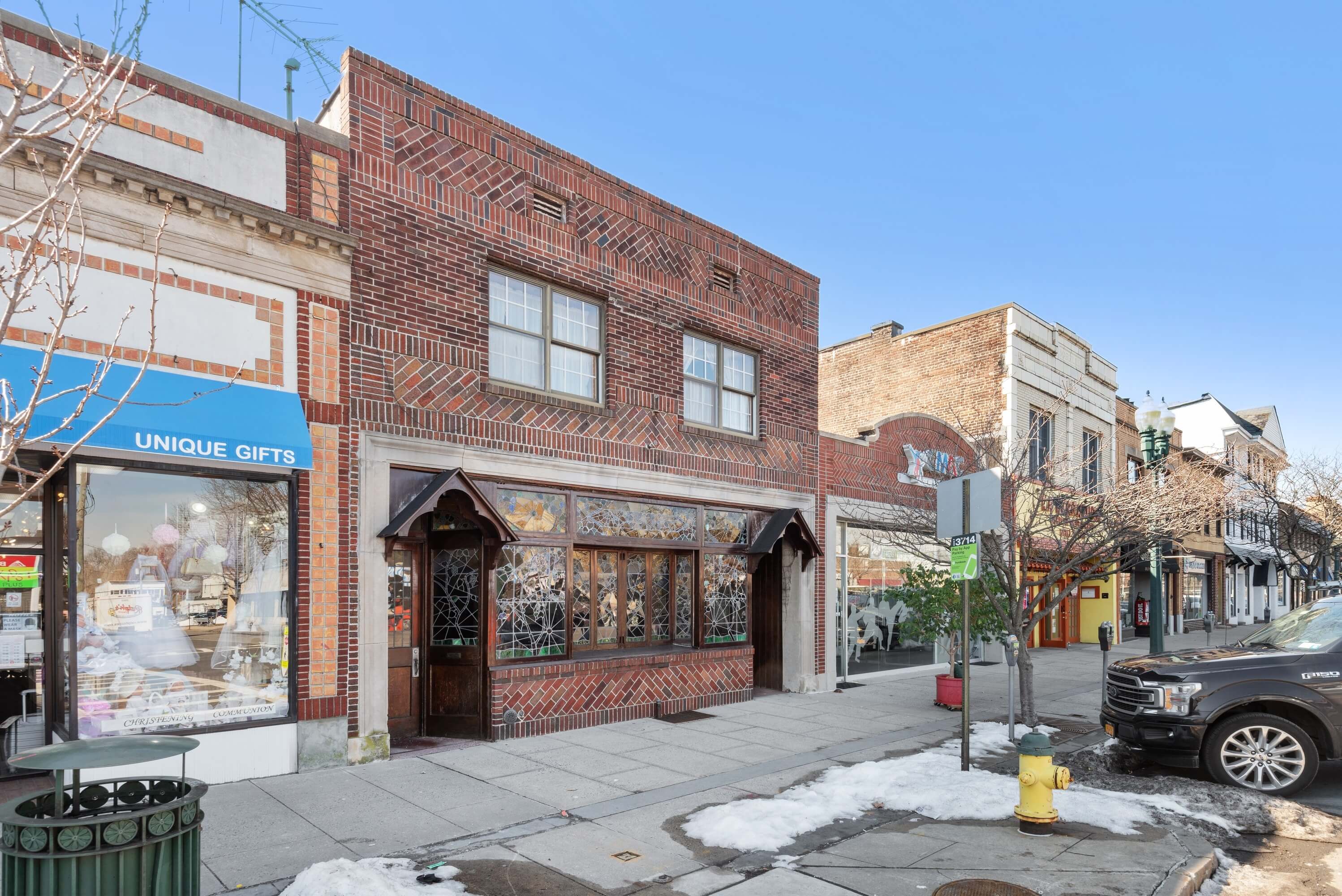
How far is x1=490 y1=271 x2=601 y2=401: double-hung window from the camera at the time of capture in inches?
404

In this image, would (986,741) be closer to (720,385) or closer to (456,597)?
(720,385)

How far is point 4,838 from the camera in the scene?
3.47m

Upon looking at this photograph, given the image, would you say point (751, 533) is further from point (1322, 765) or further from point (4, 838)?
point (4, 838)

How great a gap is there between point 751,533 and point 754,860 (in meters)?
7.66

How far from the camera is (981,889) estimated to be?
5312 millimetres

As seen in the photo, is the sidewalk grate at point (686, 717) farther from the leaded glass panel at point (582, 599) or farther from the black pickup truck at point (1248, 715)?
the black pickup truck at point (1248, 715)

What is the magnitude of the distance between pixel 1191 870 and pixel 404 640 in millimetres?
7606

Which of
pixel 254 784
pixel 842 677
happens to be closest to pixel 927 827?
pixel 254 784

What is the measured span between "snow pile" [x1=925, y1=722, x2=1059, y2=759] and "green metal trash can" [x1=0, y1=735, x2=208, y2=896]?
24.2ft

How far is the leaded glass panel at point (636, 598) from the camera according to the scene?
1176cm

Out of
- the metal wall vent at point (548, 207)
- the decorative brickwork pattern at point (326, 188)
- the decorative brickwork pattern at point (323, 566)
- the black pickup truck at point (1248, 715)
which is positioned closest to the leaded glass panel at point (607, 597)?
the decorative brickwork pattern at point (323, 566)

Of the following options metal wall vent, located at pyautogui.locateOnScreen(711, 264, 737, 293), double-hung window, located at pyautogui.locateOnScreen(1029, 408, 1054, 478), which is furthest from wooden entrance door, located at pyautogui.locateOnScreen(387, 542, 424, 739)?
double-hung window, located at pyautogui.locateOnScreen(1029, 408, 1054, 478)

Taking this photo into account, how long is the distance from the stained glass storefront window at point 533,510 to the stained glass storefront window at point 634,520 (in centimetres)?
26

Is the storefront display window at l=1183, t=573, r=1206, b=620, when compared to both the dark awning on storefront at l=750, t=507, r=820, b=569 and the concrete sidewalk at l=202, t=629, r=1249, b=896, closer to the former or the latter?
the concrete sidewalk at l=202, t=629, r=1249, b=896
